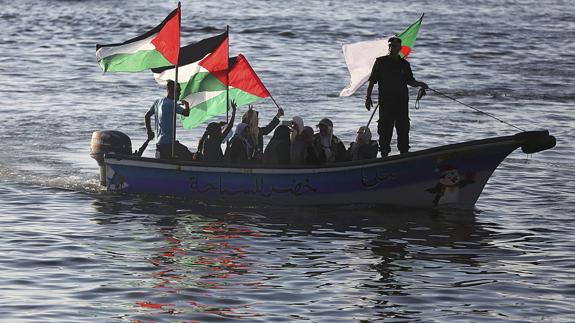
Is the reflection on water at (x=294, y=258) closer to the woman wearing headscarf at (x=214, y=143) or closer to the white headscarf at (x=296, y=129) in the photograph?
the woman wearing headscarf at (x=214, y=143)

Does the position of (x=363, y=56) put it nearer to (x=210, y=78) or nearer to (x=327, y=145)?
(x=327, y=145)

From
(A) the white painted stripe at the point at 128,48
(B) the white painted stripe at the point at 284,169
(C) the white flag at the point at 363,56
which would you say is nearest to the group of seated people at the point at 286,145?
(B) the white painted stripe at the point at 284,169

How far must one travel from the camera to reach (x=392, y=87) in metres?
19.4

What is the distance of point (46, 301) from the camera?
46.5ft

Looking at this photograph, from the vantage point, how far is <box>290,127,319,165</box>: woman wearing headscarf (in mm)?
19688

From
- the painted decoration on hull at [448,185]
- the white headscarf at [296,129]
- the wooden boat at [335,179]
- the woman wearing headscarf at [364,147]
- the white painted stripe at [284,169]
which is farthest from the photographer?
the woman wearing headscarf at [364,147]

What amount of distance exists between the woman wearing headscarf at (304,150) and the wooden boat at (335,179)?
24cm

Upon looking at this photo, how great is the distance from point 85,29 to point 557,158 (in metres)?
33.6

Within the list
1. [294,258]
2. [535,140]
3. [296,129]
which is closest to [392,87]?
[296,129]

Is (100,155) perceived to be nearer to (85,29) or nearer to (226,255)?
(226,255)

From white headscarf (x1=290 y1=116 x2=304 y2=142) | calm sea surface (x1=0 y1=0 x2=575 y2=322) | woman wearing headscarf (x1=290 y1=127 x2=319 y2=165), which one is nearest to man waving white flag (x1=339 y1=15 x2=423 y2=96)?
white headscarf (x1=290 y1=116 x2=304 y2=142)

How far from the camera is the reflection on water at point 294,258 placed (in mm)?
14227

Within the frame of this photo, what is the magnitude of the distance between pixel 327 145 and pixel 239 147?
1.46 meters

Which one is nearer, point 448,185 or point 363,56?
point 448,185
